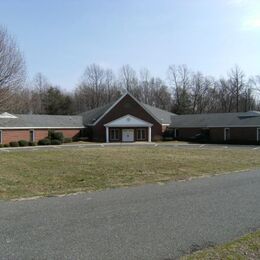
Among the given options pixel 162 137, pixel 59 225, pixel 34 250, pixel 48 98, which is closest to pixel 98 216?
pixel 59 225

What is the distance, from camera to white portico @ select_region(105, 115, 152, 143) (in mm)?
58969

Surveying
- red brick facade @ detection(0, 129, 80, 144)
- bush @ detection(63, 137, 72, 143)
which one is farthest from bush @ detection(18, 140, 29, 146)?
bush @ detection(63, 137, 72, 143)

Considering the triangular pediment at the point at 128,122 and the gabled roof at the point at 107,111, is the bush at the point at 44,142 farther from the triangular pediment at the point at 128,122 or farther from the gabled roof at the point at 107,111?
the triangular pediment at the point at 128,122

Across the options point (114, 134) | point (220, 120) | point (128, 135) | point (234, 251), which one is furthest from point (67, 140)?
→ point (234, 251)

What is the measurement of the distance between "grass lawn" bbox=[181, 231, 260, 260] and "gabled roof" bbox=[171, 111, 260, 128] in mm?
49076

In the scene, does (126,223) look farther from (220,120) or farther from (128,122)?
(220,120)

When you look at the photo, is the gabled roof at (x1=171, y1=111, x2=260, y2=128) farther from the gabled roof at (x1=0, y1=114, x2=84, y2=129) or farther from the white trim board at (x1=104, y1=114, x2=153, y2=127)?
the gabled roof at (x1=0, y1=114, x2=84, y2=129)

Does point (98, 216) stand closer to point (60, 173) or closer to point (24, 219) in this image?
point (24, 219)

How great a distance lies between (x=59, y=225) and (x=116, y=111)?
5135 cm

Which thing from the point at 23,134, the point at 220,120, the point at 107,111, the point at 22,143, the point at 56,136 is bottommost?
the point at 22,143

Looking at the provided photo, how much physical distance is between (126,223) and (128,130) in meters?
51.5

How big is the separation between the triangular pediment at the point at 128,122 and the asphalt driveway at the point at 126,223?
151ft

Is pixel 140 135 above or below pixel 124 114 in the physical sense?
below

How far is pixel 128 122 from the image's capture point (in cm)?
5919
